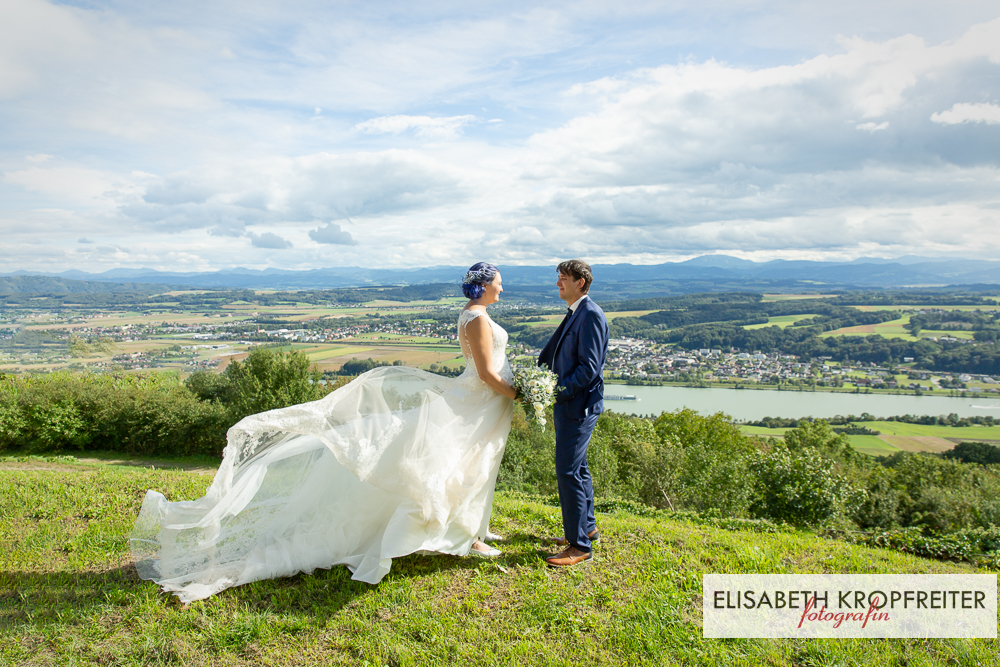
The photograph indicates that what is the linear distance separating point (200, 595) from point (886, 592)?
20.7 ft

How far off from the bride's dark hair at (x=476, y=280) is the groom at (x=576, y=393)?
757mm

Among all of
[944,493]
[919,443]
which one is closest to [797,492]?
[944,493]

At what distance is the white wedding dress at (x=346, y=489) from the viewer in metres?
4.84

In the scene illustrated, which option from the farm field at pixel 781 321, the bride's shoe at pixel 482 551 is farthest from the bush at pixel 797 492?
the farm field at pixel 781 321

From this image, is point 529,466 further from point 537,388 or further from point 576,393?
point 537,388

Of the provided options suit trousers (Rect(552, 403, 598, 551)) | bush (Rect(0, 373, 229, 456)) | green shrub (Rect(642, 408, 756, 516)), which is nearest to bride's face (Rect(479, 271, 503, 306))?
suit trousers (Rect(552, 403, 598, 551))

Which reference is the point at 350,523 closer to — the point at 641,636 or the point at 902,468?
the point at 641,636

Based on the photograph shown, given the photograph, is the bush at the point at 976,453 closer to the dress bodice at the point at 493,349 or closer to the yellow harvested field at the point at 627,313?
the yellow harvested field at the point at 627,313

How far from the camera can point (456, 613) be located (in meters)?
4.38

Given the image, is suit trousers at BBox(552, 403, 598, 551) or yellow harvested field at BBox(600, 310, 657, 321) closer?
suit trousers at BBox(552, 403, 598, 551)

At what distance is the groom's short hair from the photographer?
514cm

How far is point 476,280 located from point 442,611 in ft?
10.2

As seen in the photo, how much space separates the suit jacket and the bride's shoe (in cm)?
173

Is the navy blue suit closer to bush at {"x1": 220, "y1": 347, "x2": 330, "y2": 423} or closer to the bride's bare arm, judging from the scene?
the bride's bare arm
